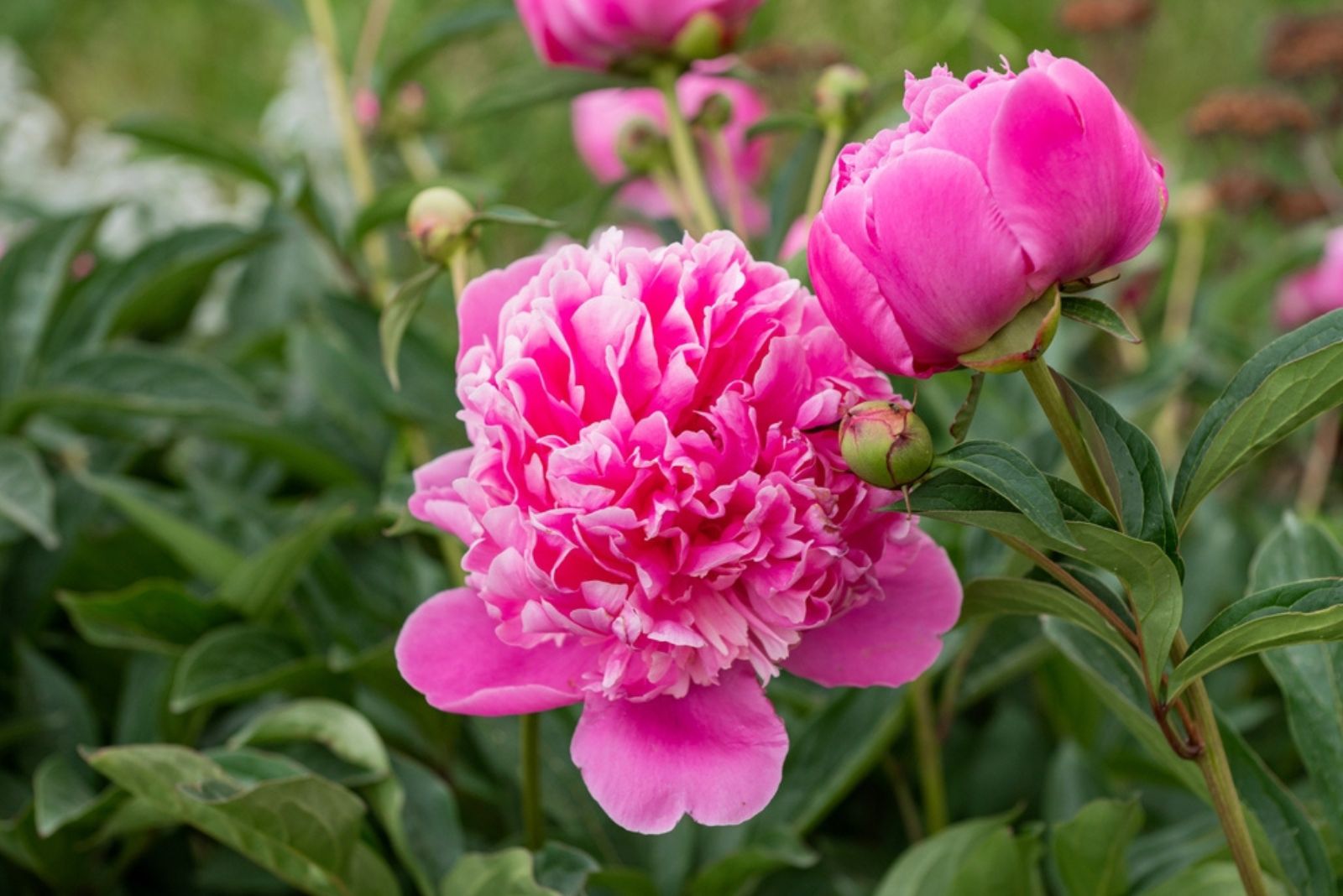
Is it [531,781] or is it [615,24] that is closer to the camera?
[531,781]

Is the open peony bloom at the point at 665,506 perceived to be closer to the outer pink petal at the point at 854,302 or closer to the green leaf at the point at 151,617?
the outer pink petal at the point at 854,302

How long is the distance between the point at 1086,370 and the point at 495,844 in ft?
2.78

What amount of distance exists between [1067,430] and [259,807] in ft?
1.18

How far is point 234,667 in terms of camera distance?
76 cm

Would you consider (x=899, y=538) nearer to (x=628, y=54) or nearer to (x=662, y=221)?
(x=628, y=54)

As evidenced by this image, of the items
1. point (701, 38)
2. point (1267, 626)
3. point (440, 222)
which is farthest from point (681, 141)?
point (1267, 626)

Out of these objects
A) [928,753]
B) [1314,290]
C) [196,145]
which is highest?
[196,145]

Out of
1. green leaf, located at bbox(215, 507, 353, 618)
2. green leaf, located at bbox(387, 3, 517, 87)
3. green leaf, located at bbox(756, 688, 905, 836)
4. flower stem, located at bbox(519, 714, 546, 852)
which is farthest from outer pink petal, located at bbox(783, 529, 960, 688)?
green leaf, located at bbox(387, 3, 517, 87)

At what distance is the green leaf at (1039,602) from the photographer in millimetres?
468

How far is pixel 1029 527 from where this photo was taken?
425mm

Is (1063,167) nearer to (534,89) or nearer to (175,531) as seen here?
(534,89)

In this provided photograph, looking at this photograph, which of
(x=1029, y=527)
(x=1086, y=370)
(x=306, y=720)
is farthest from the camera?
(x=1086, y=370)

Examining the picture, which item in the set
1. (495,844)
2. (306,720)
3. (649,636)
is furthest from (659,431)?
(495,844)

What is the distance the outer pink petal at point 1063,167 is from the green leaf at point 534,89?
430 millimetres
